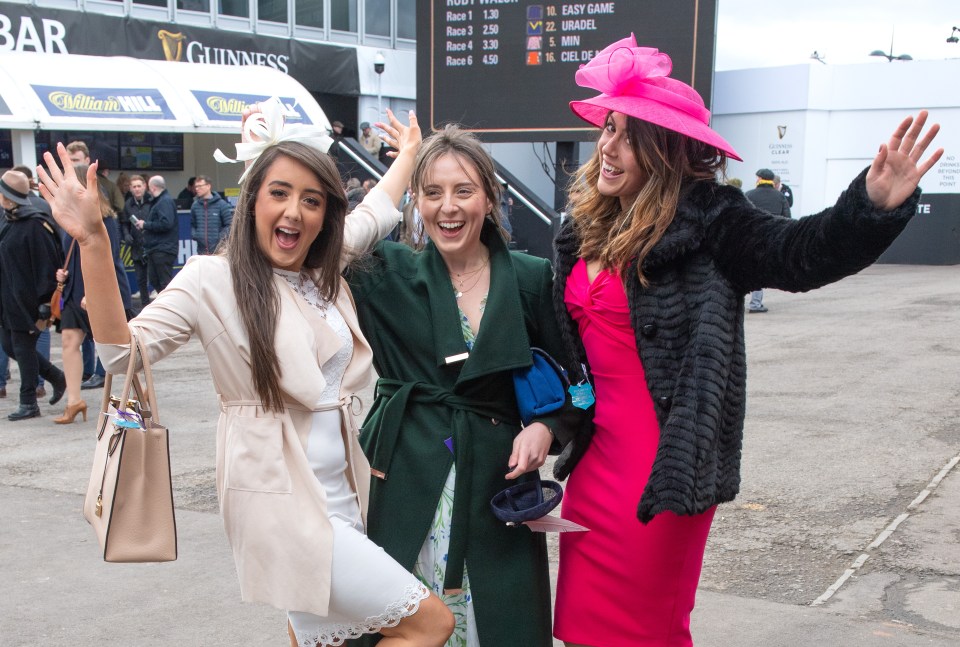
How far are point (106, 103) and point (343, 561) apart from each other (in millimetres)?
12985

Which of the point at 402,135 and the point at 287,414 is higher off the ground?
the point at 402,135

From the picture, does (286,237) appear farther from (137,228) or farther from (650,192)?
(137,228)

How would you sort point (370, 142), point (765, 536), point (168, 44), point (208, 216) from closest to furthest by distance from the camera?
point (765, 536) < point (208, 216) < point (168, 44) < point (370, 142)

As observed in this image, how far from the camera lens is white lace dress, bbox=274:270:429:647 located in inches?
99.7

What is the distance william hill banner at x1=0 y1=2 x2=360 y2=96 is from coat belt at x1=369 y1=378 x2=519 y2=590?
16.6 m

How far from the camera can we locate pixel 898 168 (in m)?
2.38

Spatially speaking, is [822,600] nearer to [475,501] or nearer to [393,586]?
[475,501]

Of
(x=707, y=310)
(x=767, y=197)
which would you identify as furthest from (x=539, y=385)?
(x=767, y=197)

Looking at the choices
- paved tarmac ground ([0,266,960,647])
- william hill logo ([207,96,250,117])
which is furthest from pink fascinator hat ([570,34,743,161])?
william hill logo ([207,96,250,117])

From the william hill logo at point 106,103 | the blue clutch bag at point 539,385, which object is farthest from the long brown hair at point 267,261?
the william hill logo at point 106,103

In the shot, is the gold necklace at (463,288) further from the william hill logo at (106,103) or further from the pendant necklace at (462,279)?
the william hill logo at (106,103)

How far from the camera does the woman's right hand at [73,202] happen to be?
225 centimetres

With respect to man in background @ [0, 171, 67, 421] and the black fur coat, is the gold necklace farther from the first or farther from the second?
man in background @ [0, 171, 67, 421]

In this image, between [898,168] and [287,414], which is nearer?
[898,168]
